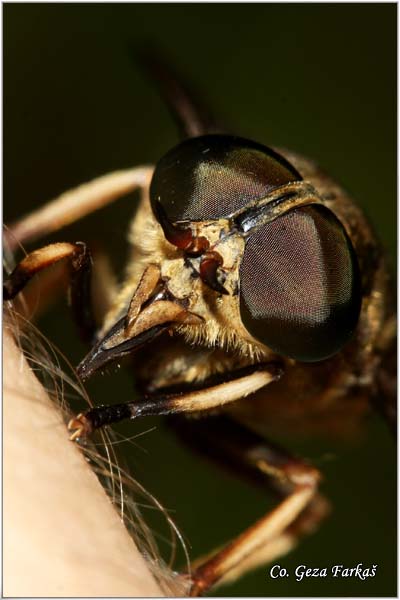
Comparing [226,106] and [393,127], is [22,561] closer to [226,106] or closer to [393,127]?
[226,106]

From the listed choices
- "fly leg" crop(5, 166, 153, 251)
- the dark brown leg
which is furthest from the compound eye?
"fly leg" crop(5, 166, 153, 251)

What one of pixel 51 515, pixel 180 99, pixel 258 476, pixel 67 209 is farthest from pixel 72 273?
pixel 180 99

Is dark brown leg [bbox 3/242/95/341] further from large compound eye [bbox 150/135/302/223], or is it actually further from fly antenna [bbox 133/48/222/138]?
fly antenna [bbox 133/48/222/138]

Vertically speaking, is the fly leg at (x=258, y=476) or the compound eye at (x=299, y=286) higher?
the compound eye at (x=299, y=286)

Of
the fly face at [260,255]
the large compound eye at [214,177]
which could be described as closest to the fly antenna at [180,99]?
the large compound eye at [214,177]

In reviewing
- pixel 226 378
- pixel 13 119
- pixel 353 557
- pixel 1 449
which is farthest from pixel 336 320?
pixel 13 119

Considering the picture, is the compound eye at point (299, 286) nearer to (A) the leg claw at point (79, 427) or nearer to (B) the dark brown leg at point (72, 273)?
(B) the dark brown leg at point (72, 273)
